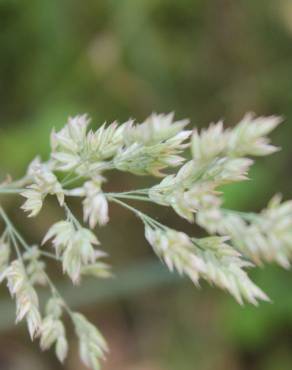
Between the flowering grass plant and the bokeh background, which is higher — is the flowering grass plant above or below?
below

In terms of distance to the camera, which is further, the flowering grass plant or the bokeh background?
the bokeh background

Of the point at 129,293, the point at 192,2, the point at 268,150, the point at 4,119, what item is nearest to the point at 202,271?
the point at 268,150

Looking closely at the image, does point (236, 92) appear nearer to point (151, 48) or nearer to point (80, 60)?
point (151, 48)

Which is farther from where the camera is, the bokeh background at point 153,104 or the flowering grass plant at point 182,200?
the bokeh background at point 153,104

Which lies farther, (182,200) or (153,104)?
(153,104)

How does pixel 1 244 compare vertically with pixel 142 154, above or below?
above

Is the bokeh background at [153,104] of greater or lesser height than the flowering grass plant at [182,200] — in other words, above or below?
above

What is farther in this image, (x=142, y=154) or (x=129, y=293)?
(x=129, y=293)

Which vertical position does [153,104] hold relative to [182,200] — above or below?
above
